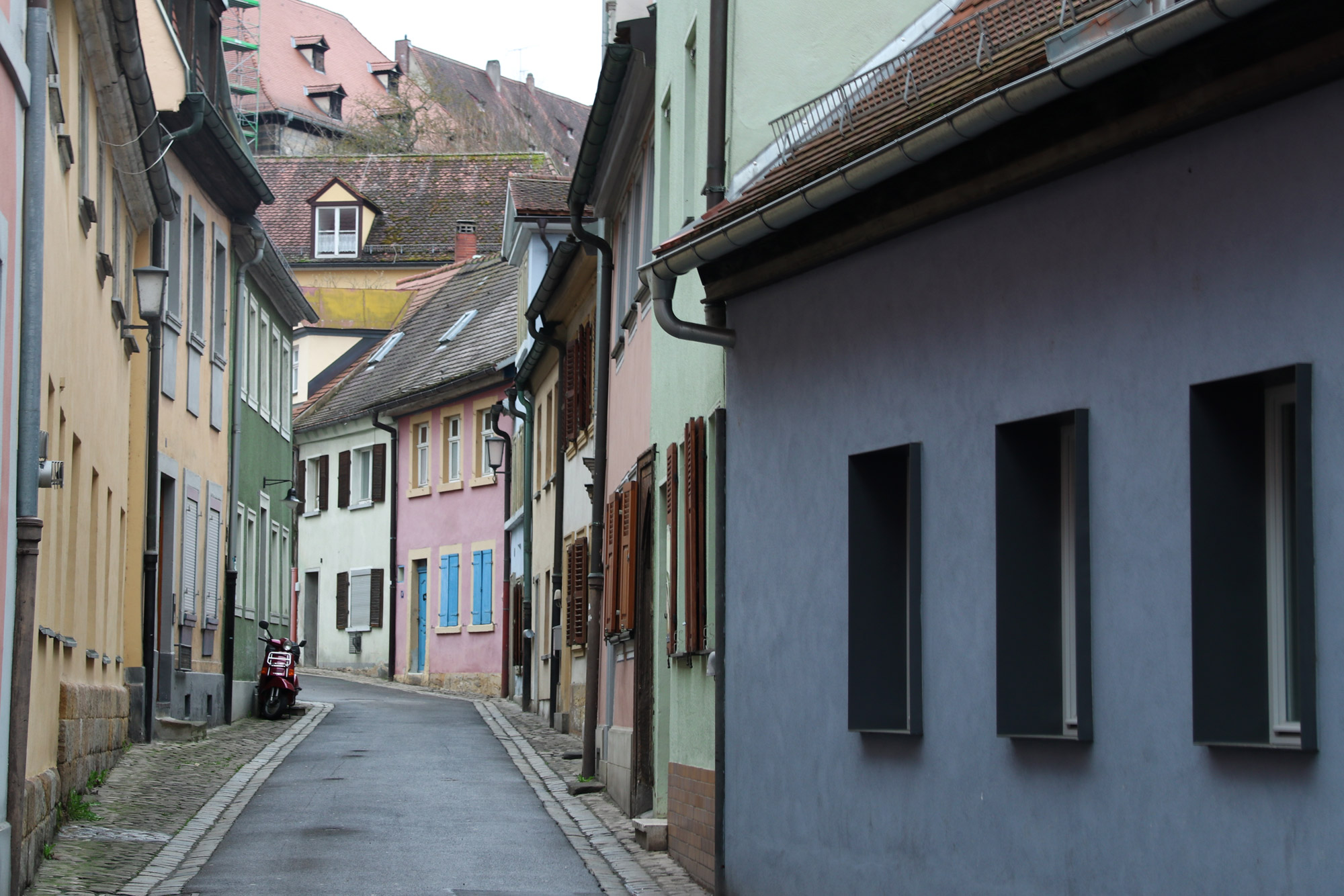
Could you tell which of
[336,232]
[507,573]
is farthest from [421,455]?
[336,232]

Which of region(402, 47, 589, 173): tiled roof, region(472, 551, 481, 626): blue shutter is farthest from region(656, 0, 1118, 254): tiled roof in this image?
region(402, 47, 589, 173): tiled roof

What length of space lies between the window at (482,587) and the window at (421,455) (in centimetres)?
318

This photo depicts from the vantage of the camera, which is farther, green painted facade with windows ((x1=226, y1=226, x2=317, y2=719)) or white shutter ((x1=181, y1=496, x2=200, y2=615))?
green painted facade with windows ((x1=226, y1=226, x2=317, y2=719))

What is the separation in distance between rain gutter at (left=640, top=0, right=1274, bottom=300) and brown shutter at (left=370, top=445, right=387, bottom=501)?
1293 inches

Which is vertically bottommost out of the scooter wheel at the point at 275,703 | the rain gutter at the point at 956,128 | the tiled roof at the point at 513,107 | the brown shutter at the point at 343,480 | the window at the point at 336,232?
the scooter wheel at the point at 275,703

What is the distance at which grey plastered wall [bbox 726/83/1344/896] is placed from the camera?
595cm

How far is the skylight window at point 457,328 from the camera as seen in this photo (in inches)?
1676

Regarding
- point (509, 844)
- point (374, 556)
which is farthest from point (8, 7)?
point (374, 556)

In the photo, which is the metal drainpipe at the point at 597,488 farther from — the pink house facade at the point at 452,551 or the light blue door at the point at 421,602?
the light blue door at the point at 421,602

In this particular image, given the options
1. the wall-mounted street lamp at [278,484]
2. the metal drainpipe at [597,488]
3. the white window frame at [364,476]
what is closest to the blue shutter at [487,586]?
the white window frame at [364,476]

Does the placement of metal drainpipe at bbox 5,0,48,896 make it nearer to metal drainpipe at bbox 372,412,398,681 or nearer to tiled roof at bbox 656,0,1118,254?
tiled roof at bbox 656,0,1118,254

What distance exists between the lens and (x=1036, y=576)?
7.79 m

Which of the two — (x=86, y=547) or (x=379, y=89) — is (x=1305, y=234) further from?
(x=379, y=89)

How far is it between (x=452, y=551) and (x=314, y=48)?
59300 mm
